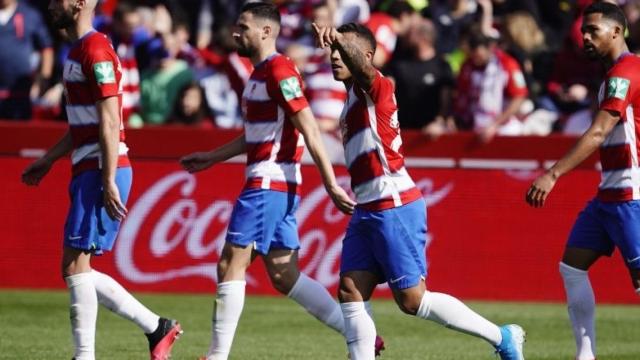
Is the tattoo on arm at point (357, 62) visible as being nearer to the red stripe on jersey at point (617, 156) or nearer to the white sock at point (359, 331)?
the white sock at point (359, 331)

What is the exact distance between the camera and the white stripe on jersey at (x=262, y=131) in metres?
9.17

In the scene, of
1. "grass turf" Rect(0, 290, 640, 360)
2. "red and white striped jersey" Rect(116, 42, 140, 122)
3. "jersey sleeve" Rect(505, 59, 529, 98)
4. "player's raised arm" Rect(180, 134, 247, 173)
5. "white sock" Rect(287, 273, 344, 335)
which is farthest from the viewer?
"red and white striped jersey" Rect(116, 42, 140, 122)

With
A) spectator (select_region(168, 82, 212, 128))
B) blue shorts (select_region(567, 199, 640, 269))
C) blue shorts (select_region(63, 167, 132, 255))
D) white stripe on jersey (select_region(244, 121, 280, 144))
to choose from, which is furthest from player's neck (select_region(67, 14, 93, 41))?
spectator (select_region(168, 82, 212, 128))

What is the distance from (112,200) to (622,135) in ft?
10.5

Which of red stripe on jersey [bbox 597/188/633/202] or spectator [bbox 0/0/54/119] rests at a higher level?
red stripe on jersey [bbox 597/188/633/202]

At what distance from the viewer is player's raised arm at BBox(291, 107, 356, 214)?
8.50m

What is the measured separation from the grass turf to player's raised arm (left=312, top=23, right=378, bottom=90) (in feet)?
9.48

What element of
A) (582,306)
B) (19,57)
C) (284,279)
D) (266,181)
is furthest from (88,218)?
(19,57)

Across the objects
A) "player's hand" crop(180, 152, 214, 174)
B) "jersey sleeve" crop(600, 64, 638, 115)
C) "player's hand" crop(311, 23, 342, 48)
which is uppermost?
"player's hand" crop(311, 23, 342, 48)

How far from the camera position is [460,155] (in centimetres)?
1459

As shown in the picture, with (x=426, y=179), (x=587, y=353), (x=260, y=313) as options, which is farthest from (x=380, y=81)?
(x=426, y=179)

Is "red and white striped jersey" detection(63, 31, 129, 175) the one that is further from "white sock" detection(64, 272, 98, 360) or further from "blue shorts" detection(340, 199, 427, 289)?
"blue shorts" detection(340, 199, 427, 289)

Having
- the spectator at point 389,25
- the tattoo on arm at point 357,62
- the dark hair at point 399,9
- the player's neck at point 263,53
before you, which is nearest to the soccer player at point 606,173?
the tattoo on arm at point 357,62

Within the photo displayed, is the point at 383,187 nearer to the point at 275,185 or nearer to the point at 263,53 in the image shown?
the point at 275,185
